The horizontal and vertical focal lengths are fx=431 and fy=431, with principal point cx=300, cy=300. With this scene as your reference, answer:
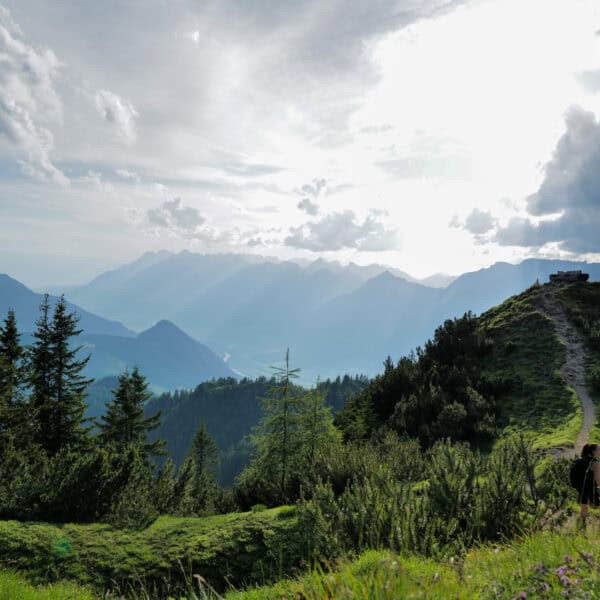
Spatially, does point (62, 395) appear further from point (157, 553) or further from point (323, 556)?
point (323, 556)

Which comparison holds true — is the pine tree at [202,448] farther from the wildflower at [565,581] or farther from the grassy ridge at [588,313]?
the wildflower at [565,581]

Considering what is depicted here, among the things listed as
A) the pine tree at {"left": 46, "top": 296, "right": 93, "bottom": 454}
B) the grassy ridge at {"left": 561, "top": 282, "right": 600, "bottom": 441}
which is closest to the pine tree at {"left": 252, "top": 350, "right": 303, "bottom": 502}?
the pine tree at {"left": 46, "top": 296, "right": 93, "bottom": 454}

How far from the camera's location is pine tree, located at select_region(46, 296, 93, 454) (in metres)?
27.9

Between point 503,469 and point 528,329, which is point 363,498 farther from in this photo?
point 528,329

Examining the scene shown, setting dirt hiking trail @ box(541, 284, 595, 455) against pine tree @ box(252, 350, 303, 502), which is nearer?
dirt hiking trail @ box(541, 284, 595, 455)

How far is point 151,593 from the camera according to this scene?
6.88 meters

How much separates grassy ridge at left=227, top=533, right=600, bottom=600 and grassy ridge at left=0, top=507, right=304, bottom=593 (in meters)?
2.33

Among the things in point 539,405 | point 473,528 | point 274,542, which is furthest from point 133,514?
point 539,405

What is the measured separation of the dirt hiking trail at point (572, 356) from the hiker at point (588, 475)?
384 inches

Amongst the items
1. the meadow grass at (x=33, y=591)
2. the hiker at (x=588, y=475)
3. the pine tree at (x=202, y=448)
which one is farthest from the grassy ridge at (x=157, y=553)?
the pine tree at (x=202, y=448)

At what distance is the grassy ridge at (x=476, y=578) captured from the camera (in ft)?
10.4

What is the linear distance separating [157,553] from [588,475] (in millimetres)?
8145

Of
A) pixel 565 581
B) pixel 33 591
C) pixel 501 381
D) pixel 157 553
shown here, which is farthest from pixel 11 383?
pixel 565 581

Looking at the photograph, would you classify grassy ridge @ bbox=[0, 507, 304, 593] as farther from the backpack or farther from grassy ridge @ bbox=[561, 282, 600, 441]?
grassy ridge @ bbox=[561, 282, 600, 441]
